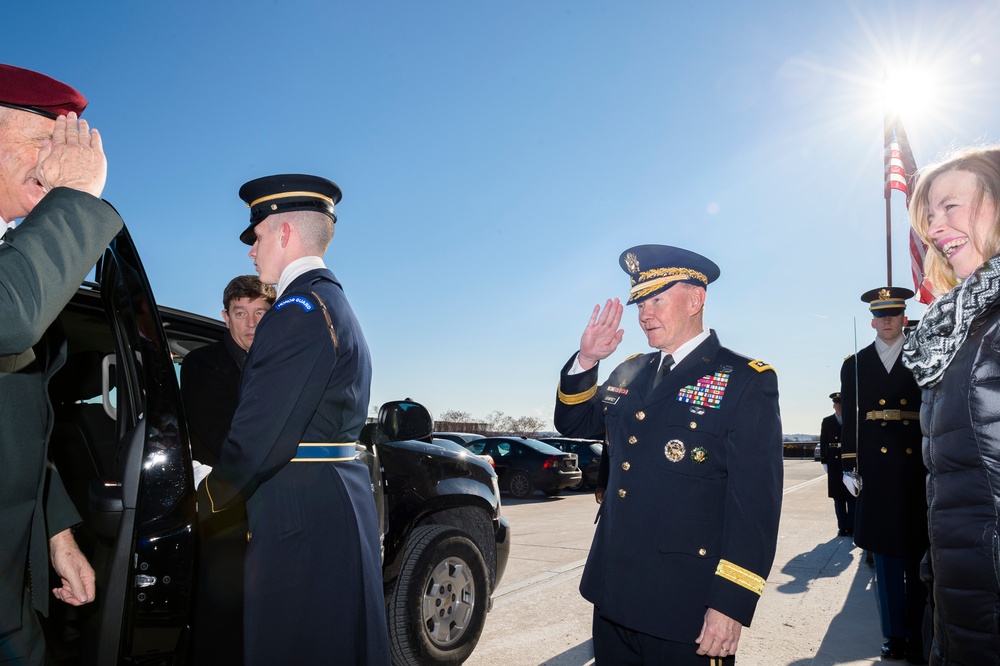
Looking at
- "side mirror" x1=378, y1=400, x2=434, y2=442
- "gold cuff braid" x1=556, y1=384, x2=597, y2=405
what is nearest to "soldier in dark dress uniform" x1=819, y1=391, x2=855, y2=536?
"side mirror" x1=378, y1=400, x2=434, y2=442

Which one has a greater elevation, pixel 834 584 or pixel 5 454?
pixel 5 454

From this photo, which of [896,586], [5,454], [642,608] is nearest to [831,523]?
[896,586]

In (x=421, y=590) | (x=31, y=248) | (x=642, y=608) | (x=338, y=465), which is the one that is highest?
(x=31, y=248)

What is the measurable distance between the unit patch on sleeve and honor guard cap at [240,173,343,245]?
149 cm

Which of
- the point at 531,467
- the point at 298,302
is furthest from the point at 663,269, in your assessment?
the point at 531,467

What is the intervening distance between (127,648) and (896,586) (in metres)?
4.45

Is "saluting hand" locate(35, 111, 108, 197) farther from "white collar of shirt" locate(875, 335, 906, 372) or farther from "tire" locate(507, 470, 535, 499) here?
"tire" locate(507, 470, 535, 499)

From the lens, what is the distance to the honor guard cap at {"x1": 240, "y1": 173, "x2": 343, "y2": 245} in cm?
263

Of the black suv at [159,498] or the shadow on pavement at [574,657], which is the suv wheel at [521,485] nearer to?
the black suv at [159,498]

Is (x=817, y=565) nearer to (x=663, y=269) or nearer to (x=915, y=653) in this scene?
(x=915, y=653)

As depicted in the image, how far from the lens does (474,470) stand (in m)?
4.79

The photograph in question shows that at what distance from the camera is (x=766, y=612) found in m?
5.78

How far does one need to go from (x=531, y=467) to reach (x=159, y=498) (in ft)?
49.7

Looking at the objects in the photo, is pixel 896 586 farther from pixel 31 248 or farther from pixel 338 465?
pixel 31 248
